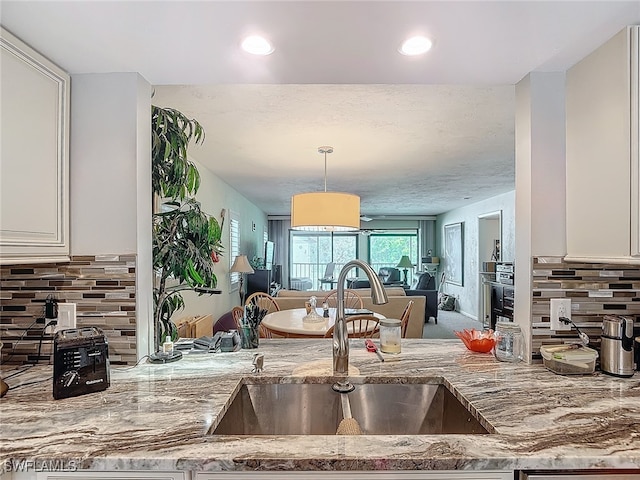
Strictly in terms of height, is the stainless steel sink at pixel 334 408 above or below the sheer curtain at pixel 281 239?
below

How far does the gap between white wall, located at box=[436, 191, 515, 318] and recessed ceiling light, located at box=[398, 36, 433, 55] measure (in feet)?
17.6

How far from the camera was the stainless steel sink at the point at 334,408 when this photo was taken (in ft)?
4.54

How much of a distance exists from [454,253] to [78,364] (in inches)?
339

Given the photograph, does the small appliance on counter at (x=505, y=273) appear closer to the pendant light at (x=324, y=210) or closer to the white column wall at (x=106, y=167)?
the pendant light at (x=324, y=210)

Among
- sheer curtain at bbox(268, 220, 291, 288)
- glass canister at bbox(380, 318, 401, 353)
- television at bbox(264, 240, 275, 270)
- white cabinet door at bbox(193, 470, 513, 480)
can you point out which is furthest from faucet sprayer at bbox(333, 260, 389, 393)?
sheer curtain at bbox(268, 220, 291, 288)

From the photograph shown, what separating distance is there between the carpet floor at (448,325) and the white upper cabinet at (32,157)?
5.48m

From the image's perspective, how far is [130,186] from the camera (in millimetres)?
1540

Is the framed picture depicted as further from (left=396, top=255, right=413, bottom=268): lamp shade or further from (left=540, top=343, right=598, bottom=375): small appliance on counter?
(left=540, top=343, right=598, bottom=375): small appliance on counter

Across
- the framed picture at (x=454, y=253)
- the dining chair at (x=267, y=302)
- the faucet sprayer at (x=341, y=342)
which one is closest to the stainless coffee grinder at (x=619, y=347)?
the faucet sprayer at (x=341, y=342)

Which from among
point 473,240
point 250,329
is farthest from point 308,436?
point 473,240

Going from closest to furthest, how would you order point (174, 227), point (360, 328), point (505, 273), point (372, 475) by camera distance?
point (372, 475)
point (174, 227)
point (360, 328)
point (505, 273)

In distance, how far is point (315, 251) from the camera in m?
10.8

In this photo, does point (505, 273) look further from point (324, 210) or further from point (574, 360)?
point (574, 360)

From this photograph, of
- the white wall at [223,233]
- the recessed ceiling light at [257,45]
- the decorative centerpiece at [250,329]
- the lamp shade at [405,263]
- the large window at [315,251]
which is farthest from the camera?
the large window at [315,251]
